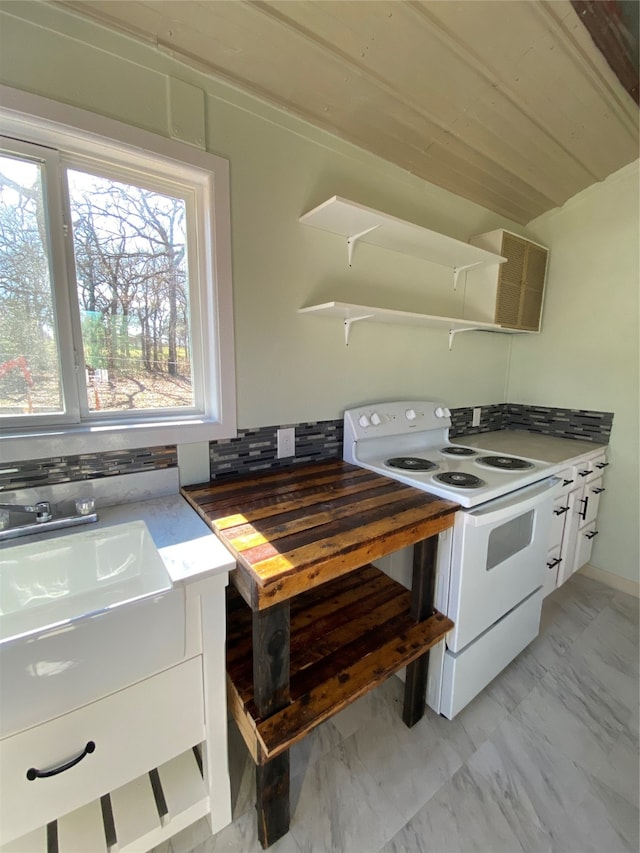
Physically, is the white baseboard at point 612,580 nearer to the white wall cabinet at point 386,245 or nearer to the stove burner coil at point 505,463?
the stove burner coil at point 505,463

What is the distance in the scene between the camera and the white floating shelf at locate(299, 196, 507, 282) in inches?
55.3

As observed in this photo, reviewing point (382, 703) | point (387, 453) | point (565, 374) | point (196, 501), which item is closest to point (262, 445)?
point (196, 501)

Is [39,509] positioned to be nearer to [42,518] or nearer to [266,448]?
[42,518]

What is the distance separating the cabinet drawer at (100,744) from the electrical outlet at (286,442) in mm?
844

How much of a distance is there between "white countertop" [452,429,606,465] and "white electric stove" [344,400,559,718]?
7.4 inches

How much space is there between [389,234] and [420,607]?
1.56 meters

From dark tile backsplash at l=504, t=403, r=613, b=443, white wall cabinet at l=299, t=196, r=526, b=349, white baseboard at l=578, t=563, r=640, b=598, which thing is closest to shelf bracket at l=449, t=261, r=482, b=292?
white wall cabinet at l=299, t=196, r=526, b=349

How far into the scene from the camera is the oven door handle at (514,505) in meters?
1.27

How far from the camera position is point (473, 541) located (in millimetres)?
1296

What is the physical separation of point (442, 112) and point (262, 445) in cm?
156

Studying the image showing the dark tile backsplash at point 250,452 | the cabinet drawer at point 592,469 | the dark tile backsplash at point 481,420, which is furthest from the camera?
the dark tile backsplash at point 481,420

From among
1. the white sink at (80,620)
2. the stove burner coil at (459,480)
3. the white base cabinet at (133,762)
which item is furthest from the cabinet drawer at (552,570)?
the white sink at (80,620)

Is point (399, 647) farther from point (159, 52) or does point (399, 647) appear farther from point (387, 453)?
point (159, 52)

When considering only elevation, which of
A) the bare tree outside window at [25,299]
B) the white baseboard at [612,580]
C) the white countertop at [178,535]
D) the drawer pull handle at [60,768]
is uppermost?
the bare tree outside window at [25,299]
